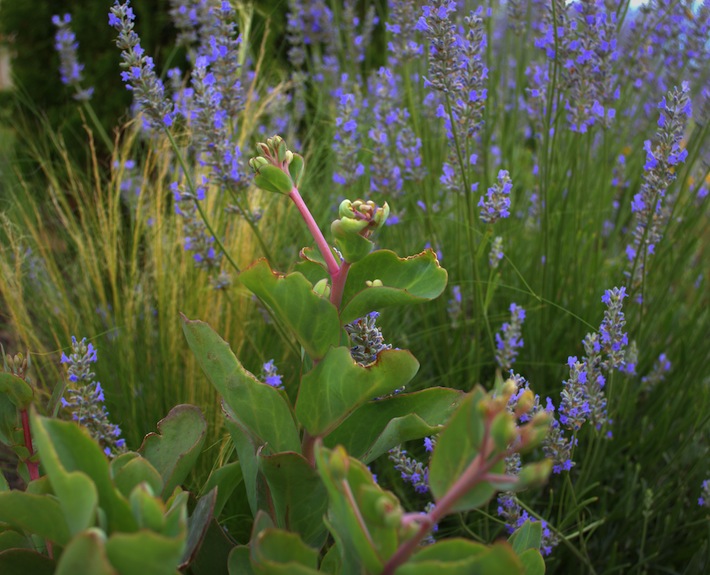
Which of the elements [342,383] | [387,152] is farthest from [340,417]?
[387,152]

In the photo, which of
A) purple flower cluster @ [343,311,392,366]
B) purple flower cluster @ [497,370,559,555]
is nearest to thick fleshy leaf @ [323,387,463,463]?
purple flower cluster @ [343,311,392,366]

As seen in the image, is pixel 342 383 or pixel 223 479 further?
pixel 223 479

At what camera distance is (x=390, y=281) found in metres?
1.00

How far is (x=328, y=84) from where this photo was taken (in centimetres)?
348

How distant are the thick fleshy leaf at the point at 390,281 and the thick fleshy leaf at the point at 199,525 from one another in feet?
0.94

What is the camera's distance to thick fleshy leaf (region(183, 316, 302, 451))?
38.9 inches

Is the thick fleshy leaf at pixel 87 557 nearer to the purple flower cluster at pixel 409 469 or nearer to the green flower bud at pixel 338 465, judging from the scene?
the green flower bud at pixel 338 465

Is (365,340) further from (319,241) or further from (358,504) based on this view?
(358,504)

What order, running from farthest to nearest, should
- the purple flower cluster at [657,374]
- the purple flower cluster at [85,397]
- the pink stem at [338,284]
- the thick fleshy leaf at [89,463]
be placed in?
the purple flower cluster at [657,374] < the purple flower cluster at [85,397] < the pink stem at [338,284] < the thick fleshy leaf at [89,463]

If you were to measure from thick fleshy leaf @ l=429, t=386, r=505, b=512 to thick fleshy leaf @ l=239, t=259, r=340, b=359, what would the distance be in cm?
26

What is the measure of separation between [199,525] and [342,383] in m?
0.24

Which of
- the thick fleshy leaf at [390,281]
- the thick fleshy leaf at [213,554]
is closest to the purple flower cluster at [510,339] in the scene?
the thick fleshy leaf at [390,281]

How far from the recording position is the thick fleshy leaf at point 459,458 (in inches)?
27.4

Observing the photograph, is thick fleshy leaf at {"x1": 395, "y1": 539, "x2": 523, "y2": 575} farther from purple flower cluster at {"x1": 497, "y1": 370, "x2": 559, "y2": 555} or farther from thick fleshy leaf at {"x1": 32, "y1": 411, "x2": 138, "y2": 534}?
purple flower cluster at {"x1": 497, "y1": 370, "x2": 559, "y2": 555}
